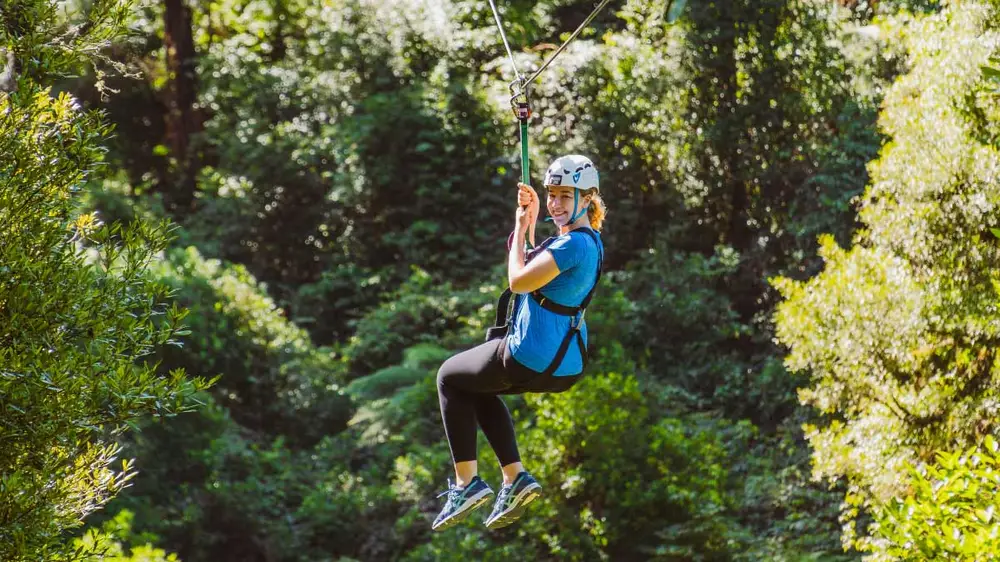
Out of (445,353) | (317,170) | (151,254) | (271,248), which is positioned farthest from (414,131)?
(151,254)

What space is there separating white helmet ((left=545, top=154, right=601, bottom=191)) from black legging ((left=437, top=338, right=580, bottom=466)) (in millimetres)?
739

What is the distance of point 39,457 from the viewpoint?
16.7 ft

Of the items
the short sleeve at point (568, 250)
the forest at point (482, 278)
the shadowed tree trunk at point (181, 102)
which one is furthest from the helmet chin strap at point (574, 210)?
the shadowed tree trunk at point (181, 102)

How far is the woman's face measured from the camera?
16.0 feet

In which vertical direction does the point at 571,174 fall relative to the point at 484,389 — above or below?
above

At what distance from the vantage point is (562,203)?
4.90 meters

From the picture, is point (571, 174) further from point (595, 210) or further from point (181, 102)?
point (181, 102)

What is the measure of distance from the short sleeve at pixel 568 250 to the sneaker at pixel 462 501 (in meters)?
1.15

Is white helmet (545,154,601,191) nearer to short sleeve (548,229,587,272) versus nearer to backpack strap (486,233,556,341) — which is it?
short sleeve (548,229,587,272)

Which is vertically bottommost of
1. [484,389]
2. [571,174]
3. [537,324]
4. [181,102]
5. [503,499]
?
[181,102]

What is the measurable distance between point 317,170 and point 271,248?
151 centimetres

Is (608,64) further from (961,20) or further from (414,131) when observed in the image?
(961,20)

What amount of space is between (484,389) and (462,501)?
54 centimetres

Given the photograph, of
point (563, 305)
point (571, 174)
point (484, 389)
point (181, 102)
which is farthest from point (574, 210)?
point (181, 102)
